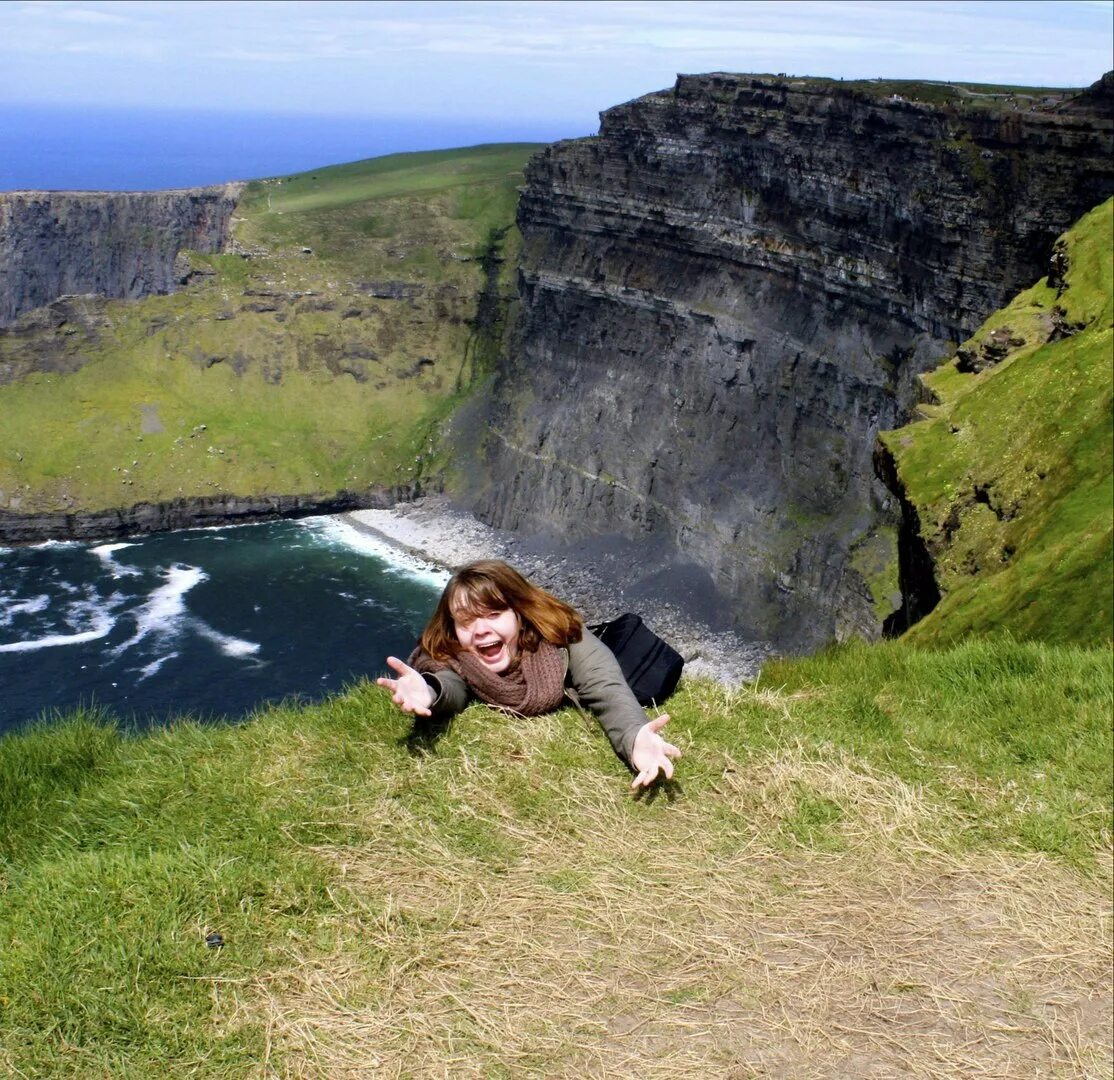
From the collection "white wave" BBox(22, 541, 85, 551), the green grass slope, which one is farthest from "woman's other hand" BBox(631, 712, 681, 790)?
the green grass slope

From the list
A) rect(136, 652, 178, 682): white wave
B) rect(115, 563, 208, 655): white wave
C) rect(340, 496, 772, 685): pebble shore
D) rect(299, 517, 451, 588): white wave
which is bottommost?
rect(115, 563, 208, 655): white wave

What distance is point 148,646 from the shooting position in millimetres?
85000

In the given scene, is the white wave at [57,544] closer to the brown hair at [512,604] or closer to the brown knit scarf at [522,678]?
the brown knit scarf at [522,678]

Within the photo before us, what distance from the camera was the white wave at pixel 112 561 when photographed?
335 feet

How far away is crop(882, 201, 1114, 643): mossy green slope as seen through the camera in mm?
20016

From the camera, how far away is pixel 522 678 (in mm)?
12172

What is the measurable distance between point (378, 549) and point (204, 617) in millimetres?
20674

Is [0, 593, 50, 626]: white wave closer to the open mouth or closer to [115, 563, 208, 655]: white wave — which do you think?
[115, 563, 208, 655]: white wave

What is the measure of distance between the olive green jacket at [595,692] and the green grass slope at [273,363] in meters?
109

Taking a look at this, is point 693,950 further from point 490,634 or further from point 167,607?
point 167,607

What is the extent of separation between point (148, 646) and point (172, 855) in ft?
261

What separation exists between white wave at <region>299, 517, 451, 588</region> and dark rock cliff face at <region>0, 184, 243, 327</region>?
44.1m

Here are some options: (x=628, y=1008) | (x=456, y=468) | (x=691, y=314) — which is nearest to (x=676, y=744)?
(x=628, y=1008)

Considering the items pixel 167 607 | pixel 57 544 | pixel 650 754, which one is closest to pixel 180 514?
pixel 57 544
